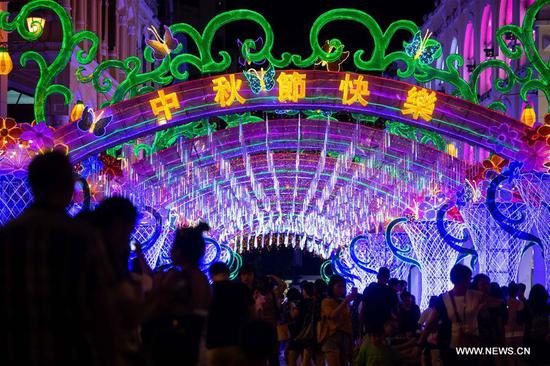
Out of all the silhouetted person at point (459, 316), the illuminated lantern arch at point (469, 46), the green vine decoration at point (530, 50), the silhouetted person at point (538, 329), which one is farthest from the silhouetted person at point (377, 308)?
the illuminated lantern arch at point (469, 46)

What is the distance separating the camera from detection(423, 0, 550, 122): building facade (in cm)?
3122

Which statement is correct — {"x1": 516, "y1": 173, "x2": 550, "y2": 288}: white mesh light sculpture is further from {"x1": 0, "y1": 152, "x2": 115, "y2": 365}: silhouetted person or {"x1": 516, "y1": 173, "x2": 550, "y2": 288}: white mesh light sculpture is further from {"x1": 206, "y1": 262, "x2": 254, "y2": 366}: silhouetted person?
{"x1": 0, "y1": 152, "x2": 115, "y2": 365}: silhouetted person

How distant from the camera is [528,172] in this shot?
1745cm

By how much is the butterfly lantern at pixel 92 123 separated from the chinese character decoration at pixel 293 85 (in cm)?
275

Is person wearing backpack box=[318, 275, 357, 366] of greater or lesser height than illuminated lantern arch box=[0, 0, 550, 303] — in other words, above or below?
below

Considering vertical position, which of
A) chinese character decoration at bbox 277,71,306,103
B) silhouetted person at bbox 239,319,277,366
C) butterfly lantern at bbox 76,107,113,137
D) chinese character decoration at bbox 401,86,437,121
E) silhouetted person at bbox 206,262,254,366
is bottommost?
silhouetted person at bbox 239,319,277,366

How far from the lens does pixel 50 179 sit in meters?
4.77

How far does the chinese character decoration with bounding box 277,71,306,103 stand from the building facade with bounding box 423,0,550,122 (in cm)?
1155

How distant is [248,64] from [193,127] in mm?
7991

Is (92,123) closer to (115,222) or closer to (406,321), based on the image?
(406,321)

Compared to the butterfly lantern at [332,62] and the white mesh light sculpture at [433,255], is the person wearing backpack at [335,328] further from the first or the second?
the white mesh light sculpture at [433,255]

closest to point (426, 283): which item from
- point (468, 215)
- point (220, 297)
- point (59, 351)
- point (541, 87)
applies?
point (468, 215)

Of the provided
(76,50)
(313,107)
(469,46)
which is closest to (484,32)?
(469,46)

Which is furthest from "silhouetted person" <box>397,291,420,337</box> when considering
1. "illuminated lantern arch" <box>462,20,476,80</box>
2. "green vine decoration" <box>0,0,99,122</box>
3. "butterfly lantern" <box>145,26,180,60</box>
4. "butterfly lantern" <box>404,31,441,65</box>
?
"illuminated lantern arch" <box>462,20,476,80</box>
